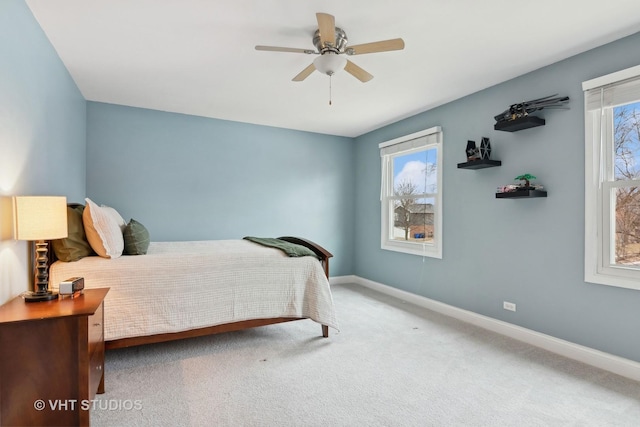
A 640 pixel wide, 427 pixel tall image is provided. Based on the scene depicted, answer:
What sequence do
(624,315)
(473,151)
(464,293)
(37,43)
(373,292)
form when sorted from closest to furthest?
1. (37,43)
2. (624,315)
3. (473,151)
4. (464,293)
5. (373,292)

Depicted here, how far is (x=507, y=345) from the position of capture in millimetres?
2980

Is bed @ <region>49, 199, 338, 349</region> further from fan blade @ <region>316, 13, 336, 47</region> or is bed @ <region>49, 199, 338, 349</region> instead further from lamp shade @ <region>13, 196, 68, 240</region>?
fan blade @ <region>316, 13, 336, 47</region>

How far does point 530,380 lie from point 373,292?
8.56ft

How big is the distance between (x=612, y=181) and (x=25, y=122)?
407 cm

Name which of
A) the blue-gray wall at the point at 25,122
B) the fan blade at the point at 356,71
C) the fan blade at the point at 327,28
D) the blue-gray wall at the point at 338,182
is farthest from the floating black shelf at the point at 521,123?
the blue-gray wall at the point at 25,122

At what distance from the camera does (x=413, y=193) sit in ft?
15.0

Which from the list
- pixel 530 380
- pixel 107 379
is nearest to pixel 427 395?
pixel 530 380

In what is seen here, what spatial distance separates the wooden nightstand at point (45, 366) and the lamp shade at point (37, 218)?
39 cm

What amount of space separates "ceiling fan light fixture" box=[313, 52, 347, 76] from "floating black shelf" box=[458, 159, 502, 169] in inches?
67.8

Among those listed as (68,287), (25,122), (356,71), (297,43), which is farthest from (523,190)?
(25,122)

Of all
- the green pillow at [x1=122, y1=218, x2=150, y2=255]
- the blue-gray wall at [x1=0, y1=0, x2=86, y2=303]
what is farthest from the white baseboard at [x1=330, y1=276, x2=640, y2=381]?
the blue-gray wall at [x1=0, y1=0, x2=86, y2=303]

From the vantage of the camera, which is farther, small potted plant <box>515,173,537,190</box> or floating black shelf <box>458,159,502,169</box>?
floating black shelf <box>458,159,502,169</box>

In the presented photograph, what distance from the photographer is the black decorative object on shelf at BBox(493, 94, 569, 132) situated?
9.25 ft

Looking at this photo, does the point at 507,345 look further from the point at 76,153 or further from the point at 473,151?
the point at 76,153
